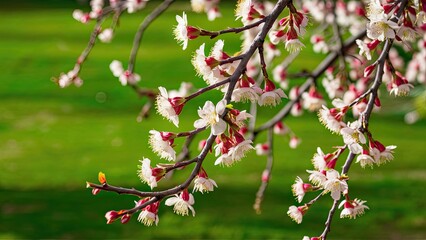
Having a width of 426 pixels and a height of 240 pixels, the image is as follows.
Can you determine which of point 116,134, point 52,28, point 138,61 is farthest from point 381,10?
point 52,28

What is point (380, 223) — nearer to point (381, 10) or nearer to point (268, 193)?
point (268, 193)

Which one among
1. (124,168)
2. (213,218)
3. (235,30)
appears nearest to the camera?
(235,30)

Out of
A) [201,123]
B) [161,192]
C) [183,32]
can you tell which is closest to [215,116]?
[201,123]

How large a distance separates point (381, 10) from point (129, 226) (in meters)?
3.00

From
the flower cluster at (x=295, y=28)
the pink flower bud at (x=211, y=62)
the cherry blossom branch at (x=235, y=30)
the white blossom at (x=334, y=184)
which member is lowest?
the white blossom at (x=334, y=184)

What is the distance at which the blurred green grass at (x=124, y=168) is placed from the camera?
4.73 metres

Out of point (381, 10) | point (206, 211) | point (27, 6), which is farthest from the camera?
point (27, 6)

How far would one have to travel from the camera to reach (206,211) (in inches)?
200

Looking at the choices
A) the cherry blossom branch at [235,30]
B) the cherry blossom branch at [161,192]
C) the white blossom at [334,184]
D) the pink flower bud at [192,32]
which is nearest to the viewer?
the cherry blossom branch at [161,192]

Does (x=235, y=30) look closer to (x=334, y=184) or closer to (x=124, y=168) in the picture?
(x=334, y=184)

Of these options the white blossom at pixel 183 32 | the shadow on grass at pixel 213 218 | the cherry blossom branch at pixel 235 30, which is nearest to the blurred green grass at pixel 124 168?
the shadow on grass at pixel 213 218

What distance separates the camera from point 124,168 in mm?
6336

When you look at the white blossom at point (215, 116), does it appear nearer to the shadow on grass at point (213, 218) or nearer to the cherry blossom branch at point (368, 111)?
the cherry blossom branch at point (368, 111)

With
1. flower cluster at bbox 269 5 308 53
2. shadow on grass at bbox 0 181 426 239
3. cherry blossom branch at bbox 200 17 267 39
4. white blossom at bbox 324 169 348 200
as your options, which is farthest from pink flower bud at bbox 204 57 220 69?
shadow on grass at bbox 0 181 426 239
